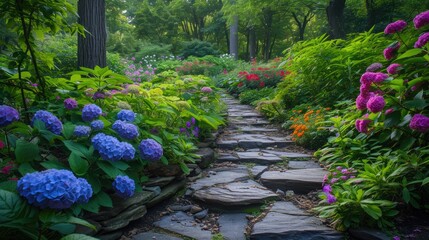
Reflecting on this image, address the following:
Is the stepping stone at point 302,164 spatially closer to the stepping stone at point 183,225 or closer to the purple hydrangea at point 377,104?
the purple hydrangea at point 377,104

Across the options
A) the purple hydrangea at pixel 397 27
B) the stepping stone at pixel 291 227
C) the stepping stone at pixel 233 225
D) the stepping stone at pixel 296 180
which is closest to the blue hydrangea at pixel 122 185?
the stepping stone at pixel 233 225

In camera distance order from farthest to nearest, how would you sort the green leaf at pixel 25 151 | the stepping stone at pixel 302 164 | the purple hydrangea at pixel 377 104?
the stepping stone at pixel 302 164, the purple hydrangea at pixel 377 104, the green leaf at pixel 25 151

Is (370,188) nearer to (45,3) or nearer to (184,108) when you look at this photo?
(184,108)

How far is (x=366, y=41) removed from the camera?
162 inches

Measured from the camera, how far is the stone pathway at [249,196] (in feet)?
6.50

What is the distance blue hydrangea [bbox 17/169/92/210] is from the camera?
4.15 ft

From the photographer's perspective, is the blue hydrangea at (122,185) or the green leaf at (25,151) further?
the blue hydrangea at (122,185)

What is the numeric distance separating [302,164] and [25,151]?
8.25 ft

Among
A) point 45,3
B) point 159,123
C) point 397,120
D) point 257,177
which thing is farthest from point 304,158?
point 45,3

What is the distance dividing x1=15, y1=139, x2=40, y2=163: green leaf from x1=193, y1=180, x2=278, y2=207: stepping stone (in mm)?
1256

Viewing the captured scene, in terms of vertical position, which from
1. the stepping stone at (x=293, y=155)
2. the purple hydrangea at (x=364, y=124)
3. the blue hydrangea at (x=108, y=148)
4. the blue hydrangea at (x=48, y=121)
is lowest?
the stepping stone at (x=293, y=155)

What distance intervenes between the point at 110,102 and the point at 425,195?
2.52 m

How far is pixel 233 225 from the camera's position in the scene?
83.4 inches

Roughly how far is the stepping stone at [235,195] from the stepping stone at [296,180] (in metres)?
0.15
